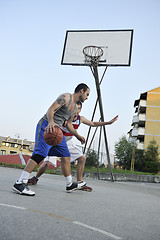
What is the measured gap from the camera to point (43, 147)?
4.12 meters

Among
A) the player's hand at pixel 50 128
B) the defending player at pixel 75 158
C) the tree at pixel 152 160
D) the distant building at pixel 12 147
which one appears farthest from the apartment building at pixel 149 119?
the distant building at pixel 12 147

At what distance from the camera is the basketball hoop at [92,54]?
906 cm

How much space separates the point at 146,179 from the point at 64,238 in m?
13.6

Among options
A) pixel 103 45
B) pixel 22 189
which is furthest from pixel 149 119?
pixel 22 189

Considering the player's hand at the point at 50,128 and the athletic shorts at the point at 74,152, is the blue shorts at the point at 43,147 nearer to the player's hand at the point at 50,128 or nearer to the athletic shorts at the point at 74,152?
the player's hand at the point at 50,128

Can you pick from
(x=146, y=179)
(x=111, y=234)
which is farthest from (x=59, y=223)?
(x=146, y=179)

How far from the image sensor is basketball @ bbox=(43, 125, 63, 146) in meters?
4.07

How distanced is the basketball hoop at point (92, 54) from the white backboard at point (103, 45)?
0.15m

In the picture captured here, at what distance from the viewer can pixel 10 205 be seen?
2.66 meters

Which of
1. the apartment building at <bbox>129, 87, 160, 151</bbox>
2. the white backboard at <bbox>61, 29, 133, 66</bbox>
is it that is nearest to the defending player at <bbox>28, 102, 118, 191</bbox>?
the white backboard at <bbox>61, 29, 133, 66</bbox>

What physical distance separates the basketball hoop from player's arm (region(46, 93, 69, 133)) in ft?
16.3

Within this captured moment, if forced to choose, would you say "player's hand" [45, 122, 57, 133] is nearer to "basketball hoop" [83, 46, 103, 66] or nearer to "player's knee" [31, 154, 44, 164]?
"player's knee" [31, 154, 44, 164]

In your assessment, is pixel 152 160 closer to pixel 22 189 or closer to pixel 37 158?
pixel 37 158

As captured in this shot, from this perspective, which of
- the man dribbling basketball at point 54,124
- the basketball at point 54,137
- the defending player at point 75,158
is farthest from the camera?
the defending player at point 75,158
